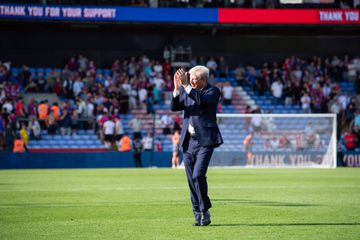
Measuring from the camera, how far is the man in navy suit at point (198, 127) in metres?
11.6

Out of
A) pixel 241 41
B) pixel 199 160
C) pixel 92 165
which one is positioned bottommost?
pixel 92 165

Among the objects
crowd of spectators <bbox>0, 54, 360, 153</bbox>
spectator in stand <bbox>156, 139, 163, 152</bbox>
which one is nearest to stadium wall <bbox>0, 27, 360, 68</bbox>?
crowd of spectators <bbox>0, 54, 360, 153</bbox>

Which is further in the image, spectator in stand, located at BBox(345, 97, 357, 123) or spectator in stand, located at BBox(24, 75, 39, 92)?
spectator in stand, located at BBox(345, 97, 357, 123)

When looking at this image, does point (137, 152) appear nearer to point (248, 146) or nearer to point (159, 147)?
point (159, 147)

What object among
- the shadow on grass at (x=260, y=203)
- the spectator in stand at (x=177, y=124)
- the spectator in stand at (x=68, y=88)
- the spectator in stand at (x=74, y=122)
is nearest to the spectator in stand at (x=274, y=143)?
the spectator in stand at (x=177, y=124)

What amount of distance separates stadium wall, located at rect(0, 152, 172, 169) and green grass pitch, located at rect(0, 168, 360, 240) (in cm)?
1362

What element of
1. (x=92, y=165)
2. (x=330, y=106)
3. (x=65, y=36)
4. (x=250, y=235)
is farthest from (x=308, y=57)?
(x=250, y=235)

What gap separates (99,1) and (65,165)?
9779mm

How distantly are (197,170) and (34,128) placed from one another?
26.6 metres

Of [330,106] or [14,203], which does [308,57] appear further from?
[14,203]

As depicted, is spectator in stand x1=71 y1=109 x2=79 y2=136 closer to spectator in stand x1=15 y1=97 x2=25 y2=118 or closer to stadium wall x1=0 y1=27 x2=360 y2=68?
spectator in stand x1=15 y1=97 x2=25 y2=118

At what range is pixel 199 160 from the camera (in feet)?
38.4

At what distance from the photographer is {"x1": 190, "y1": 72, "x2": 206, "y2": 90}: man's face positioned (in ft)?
38.1

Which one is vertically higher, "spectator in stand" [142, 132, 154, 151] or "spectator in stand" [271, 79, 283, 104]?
"spectator in stand" [271, 79, 283, 104]
